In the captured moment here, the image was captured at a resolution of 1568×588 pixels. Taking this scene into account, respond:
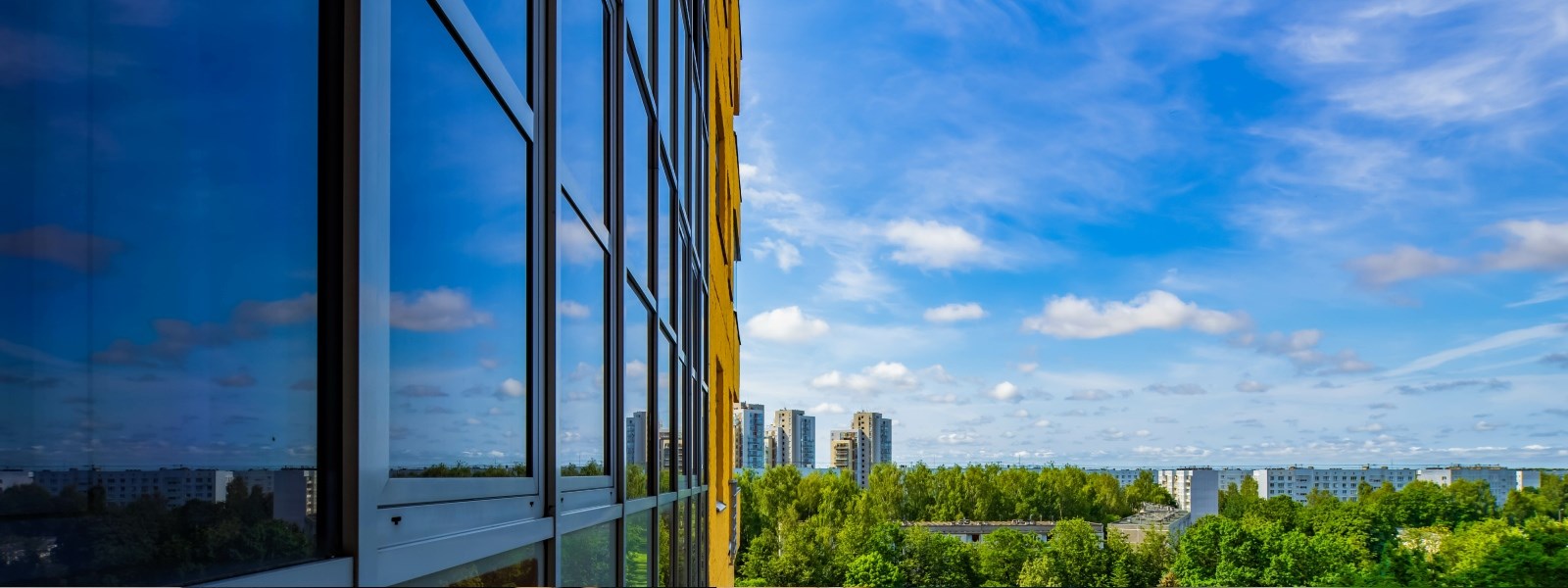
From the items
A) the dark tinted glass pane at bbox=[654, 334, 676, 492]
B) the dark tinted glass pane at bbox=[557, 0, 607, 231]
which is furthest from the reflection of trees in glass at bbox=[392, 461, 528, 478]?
the dark tinted glass pane at bbox=[654, 334, 676, 492]

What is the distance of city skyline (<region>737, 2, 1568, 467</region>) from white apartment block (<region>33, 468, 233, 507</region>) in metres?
55.2

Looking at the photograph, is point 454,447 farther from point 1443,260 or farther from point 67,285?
point 1443,260

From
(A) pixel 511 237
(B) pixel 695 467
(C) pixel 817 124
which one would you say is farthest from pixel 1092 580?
(A) pixel 511 237

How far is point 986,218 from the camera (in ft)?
306

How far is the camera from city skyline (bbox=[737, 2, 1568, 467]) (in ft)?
232

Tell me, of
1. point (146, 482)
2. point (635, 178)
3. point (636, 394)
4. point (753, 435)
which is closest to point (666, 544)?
point (636, 394)

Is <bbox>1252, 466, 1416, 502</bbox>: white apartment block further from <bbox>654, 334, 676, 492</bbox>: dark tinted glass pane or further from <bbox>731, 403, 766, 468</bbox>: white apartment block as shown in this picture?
<bbox>654, 334, 676, 492</bbox>: dark tinted glass pane

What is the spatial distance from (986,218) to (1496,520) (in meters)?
50.3

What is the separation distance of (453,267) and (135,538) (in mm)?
889

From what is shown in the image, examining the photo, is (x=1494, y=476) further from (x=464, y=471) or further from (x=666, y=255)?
(x=464, y=471)

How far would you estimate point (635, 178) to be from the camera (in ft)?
14.6

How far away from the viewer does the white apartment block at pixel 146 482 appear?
847 mm

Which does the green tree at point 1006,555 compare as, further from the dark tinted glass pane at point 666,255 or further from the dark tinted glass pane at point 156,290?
the dark tinted glass pane at point 156,290

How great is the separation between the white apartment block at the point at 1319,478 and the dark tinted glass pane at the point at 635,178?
4221 inches
